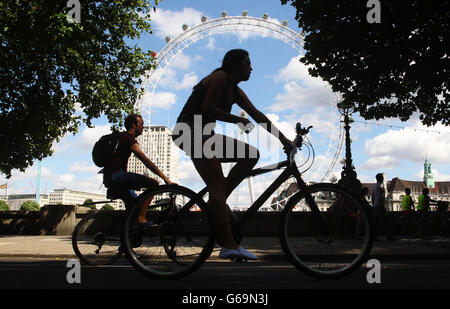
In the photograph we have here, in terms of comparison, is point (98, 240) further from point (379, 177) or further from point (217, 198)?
point (379, 177)

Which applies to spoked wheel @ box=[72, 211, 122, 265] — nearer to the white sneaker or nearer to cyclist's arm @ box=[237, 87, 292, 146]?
the white sneaker

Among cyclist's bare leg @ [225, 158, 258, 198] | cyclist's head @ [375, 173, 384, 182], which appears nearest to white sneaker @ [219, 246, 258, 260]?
cyclist's bare leg @ [225, 158, 258, 198]

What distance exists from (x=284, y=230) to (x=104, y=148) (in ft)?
7.96

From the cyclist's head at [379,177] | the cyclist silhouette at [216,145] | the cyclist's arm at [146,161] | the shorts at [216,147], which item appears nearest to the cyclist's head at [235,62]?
the cyclist silhouette at [216,145]

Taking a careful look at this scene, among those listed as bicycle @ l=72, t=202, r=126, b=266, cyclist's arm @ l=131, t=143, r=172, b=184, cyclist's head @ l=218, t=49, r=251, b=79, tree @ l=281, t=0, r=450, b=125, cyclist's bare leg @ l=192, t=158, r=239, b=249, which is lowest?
bicycle @ l=72, t=202, r=126, b=266

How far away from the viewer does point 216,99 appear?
11.1 feet

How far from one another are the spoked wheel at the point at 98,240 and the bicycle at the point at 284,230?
1431mm

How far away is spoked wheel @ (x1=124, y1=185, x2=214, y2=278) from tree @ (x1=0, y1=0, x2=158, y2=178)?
11426 millimetres

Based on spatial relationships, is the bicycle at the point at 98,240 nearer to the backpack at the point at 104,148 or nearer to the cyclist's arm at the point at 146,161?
the backpack at the point at 104,148

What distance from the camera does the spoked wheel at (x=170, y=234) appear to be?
3.35m

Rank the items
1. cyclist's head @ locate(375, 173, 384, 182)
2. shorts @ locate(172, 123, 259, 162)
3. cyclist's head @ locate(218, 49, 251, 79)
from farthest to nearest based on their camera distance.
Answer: cyclist's head @ locate(375, 173, 384, 182) < cyclist's head @ locate(218, 49, 251, 79) < shorts @ locate(172, 123, 259, 162)

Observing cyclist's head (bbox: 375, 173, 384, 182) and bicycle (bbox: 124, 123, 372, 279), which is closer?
bicycle (bbox: 124, 123, 372, 279)

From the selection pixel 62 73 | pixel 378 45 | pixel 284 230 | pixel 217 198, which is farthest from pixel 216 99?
pixel 62 73

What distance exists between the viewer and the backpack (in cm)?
469
